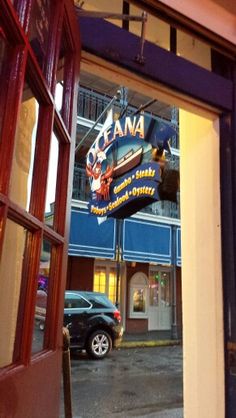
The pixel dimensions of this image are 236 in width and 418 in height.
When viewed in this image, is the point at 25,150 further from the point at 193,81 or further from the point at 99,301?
the point at 99,301

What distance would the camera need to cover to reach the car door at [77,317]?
9031 millimetres

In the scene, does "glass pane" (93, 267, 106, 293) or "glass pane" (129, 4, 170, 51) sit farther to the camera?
"glass pane" (93, 267, 106, 293)

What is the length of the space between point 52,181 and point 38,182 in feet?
0.58

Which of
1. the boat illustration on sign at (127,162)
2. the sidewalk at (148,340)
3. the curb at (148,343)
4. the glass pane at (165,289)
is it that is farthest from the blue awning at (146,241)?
the boat illustration on sign at (127,162)

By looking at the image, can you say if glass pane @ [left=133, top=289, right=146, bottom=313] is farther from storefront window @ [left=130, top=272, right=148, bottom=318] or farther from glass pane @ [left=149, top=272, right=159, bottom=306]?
glass pane @ [left=149, top=272, right=159, bottom=306]

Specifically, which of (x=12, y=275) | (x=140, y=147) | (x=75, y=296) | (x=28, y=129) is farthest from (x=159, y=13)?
(x=75, y=296)

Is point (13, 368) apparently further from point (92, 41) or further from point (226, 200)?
point (226, 200)

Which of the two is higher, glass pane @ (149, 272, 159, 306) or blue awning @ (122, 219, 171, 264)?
blue awning @ (122, 219, 171, 264)

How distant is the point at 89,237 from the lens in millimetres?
12781

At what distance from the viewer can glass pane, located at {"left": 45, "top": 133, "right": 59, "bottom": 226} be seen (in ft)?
4.39

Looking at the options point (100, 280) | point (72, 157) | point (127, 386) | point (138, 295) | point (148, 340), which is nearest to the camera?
point (72, 157)

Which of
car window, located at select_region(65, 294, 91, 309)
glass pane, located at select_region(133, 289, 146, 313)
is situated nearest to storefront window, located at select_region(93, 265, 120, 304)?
glass pane, located at select_region(133, 289, 146, 313)

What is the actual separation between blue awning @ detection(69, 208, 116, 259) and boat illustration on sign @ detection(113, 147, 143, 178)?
682 cm

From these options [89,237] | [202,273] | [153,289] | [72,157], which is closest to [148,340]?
[153,289]
